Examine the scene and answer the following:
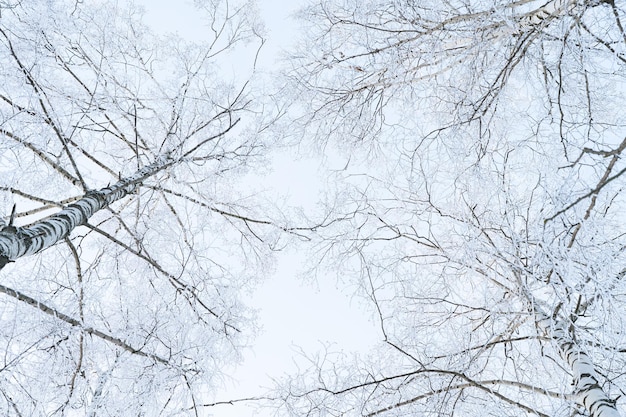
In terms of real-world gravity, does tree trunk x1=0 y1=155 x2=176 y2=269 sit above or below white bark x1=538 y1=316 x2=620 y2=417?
above

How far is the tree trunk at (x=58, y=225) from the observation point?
2.39 meters

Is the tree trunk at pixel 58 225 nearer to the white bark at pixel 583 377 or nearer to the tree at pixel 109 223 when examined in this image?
the tree at pixel 109 223

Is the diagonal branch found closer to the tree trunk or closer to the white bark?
the tree trunk

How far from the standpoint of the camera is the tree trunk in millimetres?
2387

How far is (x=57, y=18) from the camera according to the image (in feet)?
12.4

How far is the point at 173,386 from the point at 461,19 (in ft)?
10.4

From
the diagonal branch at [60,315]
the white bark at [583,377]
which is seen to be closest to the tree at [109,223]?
the diagonal branch at [60,315]

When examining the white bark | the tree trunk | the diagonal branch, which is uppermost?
the tree trunk

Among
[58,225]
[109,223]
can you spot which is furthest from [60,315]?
[109,223]

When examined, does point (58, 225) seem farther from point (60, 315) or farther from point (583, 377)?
point (583, 377)

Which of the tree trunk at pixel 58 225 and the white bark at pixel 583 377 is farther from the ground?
the tree trunk at pixel 58 225

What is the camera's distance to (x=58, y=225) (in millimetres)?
2809

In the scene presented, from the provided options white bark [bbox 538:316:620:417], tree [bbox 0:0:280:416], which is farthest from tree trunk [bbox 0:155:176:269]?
white bark [bbox 538:316:620:417]

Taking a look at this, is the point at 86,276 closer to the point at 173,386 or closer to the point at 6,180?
the point at 6,180
